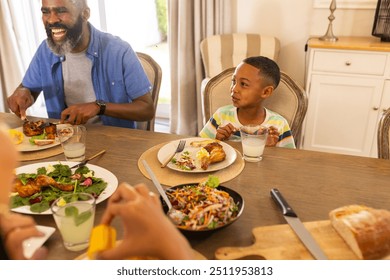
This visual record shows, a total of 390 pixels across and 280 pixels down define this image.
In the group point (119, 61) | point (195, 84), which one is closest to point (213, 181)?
point (119, 61)

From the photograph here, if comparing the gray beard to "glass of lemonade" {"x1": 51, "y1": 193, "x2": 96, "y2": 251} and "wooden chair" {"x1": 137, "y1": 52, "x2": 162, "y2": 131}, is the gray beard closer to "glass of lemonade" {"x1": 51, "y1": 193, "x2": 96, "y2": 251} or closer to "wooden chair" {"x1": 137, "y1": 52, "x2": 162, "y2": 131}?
"wooden chair" {"x1": 137, "y1": 52, "x2": 162, "y2": 131}

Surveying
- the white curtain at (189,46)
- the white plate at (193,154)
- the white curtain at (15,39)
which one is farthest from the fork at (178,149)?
the white curtain at (15,39)

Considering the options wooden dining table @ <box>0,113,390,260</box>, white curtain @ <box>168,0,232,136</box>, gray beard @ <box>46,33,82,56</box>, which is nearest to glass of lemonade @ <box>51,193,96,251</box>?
wooden dining table @ <box>0,113,390,260</box>

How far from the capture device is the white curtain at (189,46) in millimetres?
2906

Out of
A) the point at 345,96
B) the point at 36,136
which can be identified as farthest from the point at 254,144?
the point at 345,96

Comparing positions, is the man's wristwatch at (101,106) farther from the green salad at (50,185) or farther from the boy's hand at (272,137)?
the boy's hand at (272,137)

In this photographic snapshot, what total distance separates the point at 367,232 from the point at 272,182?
0.34 metres

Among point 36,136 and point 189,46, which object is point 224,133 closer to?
point 36,136

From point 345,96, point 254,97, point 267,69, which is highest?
point 267,69

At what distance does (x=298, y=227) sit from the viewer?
78 centimetres

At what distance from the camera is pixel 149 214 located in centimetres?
45

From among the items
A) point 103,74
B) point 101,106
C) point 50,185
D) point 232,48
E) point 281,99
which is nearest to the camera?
point 50,185

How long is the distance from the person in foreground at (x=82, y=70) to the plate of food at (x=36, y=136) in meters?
0.31

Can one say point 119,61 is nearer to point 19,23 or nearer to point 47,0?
point 47,0
